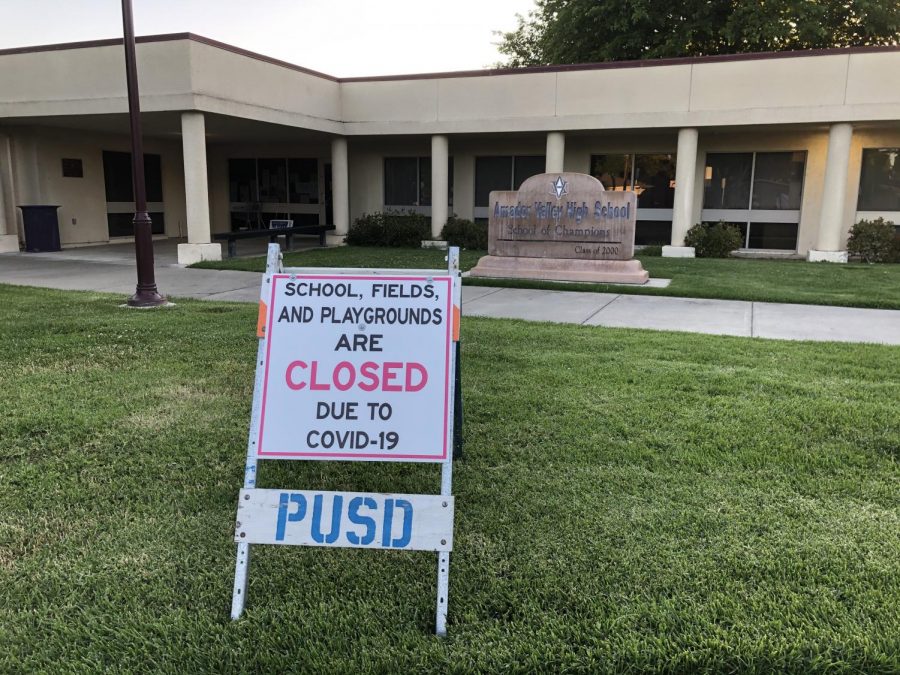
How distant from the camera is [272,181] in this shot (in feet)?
76.1

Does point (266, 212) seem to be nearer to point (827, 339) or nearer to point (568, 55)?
point (568, 55)

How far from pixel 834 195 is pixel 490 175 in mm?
8954

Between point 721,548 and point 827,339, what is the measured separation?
5132mm

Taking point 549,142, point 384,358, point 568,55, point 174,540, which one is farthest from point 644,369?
point 568,55

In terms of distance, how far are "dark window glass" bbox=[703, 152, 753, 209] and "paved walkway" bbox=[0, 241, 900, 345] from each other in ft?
32.2

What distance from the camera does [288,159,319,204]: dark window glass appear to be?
74.5ft

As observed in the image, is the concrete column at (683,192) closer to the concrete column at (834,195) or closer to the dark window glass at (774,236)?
the dark window glass at (774,236)

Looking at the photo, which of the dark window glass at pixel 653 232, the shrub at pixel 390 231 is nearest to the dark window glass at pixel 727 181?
the dark window glass at pixel 653 232

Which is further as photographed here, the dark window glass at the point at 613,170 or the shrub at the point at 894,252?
the dark window glass at the point at 613,170

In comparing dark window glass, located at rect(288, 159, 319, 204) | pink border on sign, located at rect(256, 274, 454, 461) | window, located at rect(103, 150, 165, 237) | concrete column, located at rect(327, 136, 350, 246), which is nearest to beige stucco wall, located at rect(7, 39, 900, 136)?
concrete column, located at rect(327, 136, 350, 246)

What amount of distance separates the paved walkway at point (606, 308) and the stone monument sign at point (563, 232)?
136 centimetres

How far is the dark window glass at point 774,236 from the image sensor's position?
18531 millimetres

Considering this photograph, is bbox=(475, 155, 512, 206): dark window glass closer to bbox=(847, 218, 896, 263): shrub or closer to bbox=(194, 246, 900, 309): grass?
bbox=(194, 246, 900, 309): grass

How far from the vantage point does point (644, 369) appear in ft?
19.5
